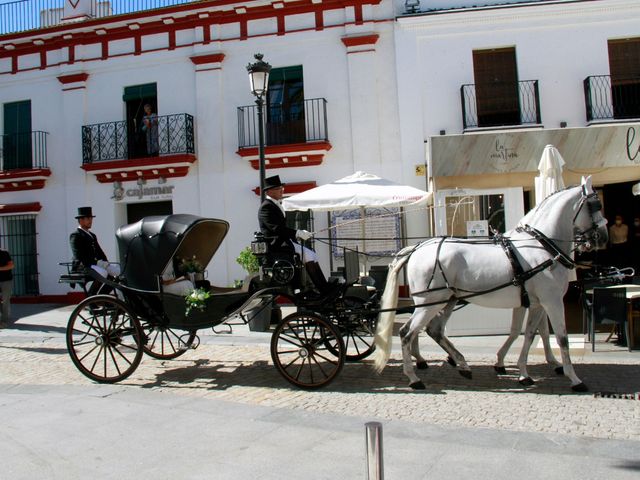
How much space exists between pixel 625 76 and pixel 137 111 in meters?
12.4

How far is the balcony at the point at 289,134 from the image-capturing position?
46.4 feet

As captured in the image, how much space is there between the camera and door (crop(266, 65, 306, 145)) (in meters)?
14.6

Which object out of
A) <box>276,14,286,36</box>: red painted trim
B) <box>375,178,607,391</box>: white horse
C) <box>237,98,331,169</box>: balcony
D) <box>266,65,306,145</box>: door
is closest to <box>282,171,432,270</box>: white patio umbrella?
<box>375,178,607,391</box>: white horse

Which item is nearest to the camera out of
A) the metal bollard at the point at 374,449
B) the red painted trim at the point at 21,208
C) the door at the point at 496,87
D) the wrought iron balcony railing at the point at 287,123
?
the metal bollard at the point at 374,449

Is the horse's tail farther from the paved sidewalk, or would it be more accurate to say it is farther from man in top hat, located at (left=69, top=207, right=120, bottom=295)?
man in top hat, located at (left=69, top=207, right=120, bottom=295)

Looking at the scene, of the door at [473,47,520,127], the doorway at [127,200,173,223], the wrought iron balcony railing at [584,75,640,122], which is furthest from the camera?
the doorway at [127,200,173,223]

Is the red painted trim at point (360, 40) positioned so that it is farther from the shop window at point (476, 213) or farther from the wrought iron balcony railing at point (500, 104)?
the shop window at point (476, 213)

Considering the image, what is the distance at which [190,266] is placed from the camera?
7.22 m

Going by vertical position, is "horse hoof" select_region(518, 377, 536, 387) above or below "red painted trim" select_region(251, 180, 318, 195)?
below

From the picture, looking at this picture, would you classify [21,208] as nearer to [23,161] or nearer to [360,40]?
[23,161]

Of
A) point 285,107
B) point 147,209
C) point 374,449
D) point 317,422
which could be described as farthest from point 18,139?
point 374,449

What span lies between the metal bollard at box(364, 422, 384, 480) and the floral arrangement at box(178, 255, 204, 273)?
16.0 ft

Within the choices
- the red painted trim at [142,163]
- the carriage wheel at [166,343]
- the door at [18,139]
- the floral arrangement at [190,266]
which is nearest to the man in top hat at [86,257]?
the carriage wheel at [166,343]

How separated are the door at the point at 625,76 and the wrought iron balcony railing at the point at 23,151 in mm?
14999
